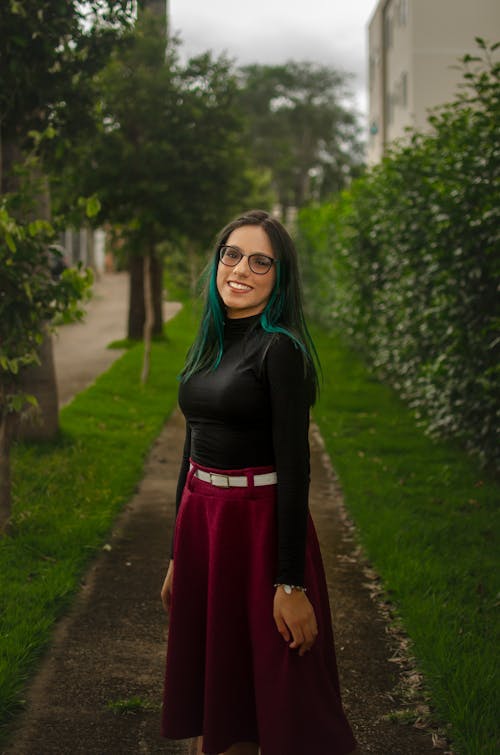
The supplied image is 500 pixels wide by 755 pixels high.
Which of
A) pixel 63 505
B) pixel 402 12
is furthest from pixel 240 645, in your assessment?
pixel 402 12

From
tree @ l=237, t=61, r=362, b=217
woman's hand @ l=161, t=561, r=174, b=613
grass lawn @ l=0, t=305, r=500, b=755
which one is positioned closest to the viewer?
woman's hand @ l=161, t=561, r=174, b=613

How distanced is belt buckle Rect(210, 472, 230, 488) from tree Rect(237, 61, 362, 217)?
62169 mm

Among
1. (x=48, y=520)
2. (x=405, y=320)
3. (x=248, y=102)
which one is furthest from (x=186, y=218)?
(x=248, y=102)

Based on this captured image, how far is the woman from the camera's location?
8.39 ft

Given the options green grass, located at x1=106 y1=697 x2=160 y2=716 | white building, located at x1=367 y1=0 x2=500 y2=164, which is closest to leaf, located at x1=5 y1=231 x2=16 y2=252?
green grass, located at x1=106 y1=697 x2=160 y2=716

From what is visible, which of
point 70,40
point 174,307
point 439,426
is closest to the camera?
point 70,40

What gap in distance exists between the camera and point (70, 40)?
7.12 meters

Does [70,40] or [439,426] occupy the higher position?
[70,40]

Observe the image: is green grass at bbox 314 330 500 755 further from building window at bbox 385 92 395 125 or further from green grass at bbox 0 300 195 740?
building window at bbox 385 92 395 125

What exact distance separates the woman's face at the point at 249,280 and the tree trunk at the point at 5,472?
3616mm

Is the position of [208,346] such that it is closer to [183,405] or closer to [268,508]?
[183,405]

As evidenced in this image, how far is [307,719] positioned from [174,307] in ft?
95.0

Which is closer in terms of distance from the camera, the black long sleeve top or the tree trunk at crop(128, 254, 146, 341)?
the black long sleeve top

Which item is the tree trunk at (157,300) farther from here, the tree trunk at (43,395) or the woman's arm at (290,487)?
the woman's arm at (290,487)
